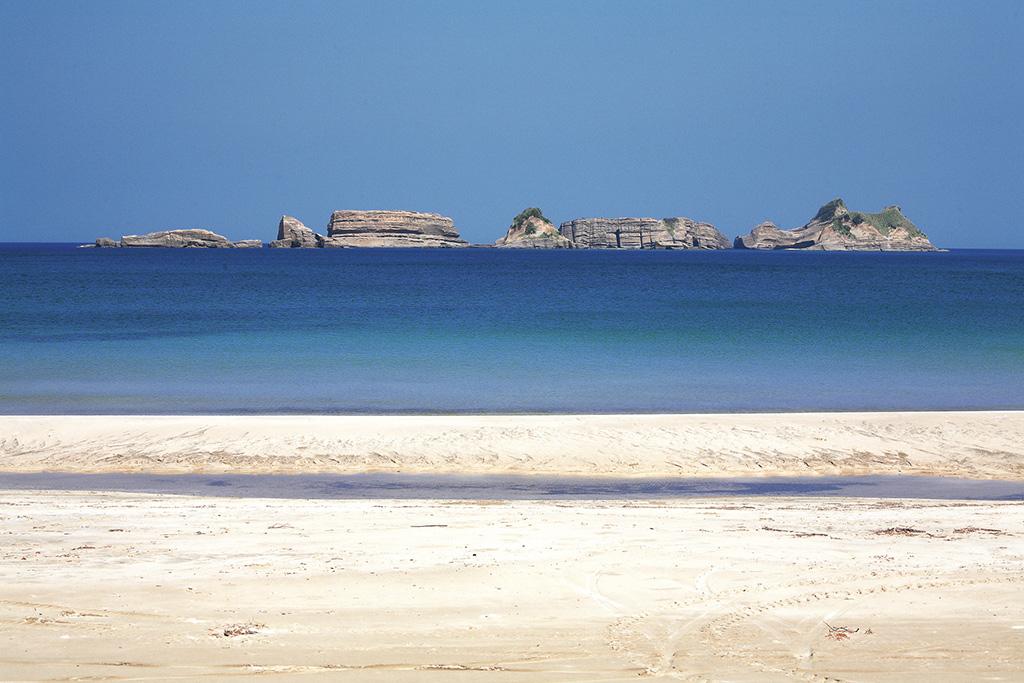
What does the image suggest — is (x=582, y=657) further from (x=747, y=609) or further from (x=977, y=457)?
(x=977, y=457)

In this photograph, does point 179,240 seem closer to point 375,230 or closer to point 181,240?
point 181,240

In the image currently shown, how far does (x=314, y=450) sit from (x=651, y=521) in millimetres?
6899

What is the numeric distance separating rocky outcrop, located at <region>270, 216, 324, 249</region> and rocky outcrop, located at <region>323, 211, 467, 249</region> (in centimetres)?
280

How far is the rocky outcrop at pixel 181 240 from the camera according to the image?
18100cm

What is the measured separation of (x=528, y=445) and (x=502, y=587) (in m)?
8.19

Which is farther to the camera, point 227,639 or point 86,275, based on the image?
point 86,275

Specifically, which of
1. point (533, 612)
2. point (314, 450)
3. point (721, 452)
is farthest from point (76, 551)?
point (721, 452)

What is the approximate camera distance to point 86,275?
76688 millimetres

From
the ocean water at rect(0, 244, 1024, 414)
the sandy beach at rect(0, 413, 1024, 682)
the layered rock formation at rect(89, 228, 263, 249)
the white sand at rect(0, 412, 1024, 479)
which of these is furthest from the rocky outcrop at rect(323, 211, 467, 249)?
the sandy beach at rect(0, 413, 1024, 682)

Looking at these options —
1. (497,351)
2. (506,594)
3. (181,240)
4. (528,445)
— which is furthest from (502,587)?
(181,240)

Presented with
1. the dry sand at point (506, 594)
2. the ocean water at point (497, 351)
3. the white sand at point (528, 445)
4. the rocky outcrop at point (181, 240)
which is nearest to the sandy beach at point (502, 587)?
the dry sand at point (506, 594)

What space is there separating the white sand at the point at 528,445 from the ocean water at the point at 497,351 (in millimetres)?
2958

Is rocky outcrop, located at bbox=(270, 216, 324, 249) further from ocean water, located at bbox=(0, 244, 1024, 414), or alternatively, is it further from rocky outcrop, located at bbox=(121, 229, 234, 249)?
ocean water, located at bbox=(0, 244, 1024, 414)

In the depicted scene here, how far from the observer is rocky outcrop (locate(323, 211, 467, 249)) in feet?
629
